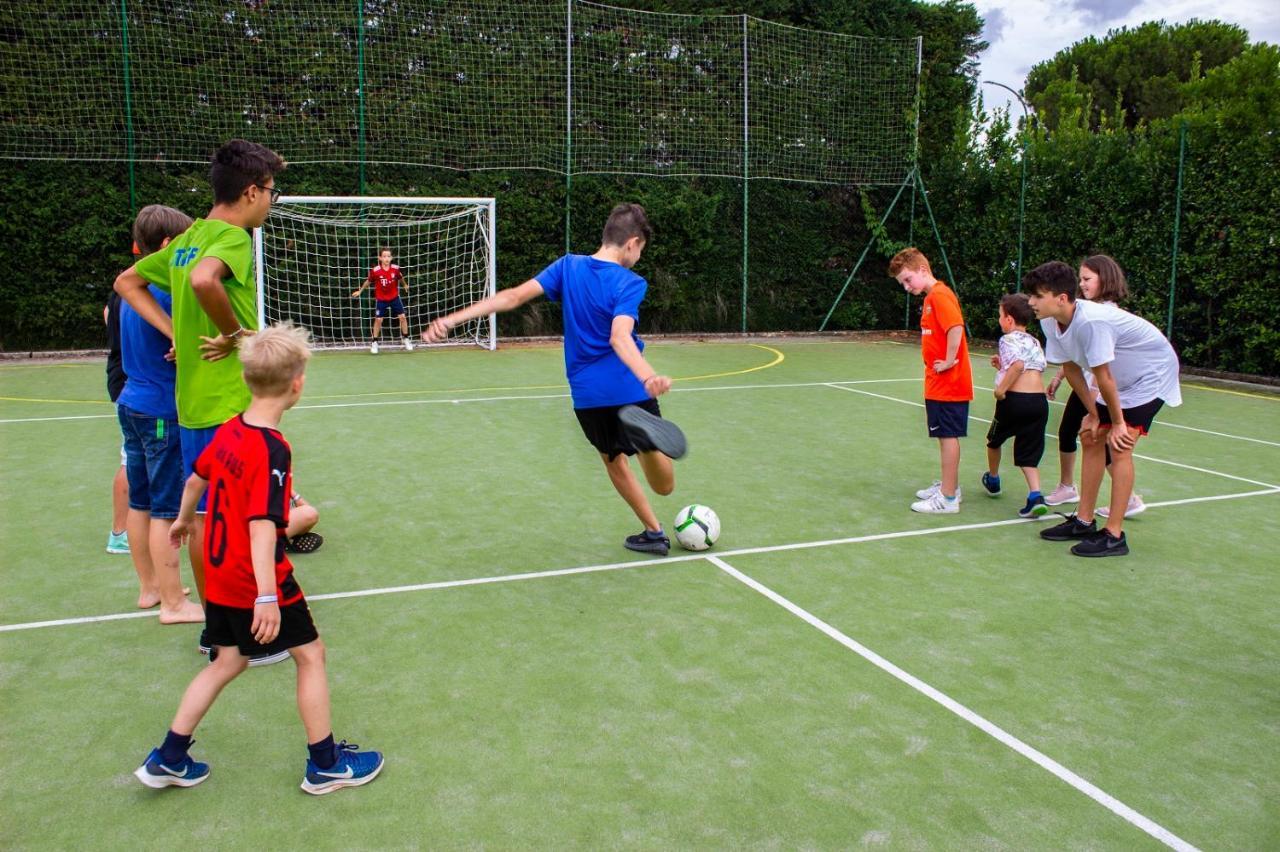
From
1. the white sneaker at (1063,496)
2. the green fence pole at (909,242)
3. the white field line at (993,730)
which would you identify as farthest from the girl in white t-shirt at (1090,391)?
the green fence pole at (909,242)

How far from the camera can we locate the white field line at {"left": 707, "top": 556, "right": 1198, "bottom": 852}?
8.97ft

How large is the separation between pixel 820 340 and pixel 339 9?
10061 millimetres

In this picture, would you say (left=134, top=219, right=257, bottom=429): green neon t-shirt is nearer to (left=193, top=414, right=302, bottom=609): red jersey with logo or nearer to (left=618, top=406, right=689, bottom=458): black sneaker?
(left=193, top=414, right=302, bottom=609): red jersey with logo

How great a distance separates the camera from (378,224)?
15.8 m

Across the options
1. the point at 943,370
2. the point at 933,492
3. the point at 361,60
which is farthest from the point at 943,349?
the point at 361,60

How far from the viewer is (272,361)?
2770 millimetres

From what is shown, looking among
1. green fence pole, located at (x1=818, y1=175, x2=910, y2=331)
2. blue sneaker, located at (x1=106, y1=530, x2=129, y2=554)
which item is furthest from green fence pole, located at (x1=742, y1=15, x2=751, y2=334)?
blue sneaker, located at (x1=106, y1=530, x2=129, y2=554)

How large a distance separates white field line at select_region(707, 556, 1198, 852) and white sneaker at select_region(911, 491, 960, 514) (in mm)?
1827

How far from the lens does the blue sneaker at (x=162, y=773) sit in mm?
2822

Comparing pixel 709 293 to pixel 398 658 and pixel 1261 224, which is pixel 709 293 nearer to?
pixel 1261 224

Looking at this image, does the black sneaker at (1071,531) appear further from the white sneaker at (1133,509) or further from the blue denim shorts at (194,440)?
the blue denim shorts at (194,440)

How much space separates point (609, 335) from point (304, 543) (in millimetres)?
1934

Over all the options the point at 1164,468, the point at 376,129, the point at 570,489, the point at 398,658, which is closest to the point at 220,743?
the point at 398,658

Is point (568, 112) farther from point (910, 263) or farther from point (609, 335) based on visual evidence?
point (609, 335)
